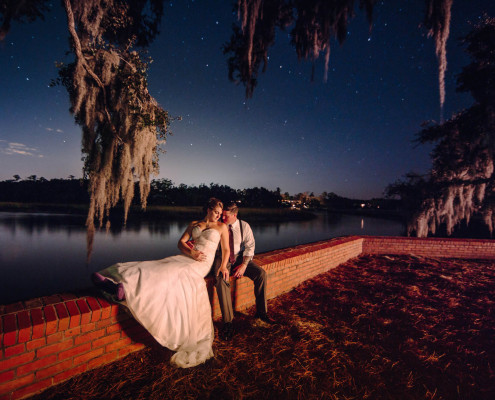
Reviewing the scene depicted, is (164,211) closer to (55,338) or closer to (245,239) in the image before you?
(245,239)

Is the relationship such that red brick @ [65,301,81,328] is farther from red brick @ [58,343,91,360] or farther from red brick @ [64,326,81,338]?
red brick @ [58,343,91,360]

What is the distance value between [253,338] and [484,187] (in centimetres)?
1221

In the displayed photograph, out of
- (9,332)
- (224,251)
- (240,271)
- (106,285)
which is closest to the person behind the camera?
(9,332)

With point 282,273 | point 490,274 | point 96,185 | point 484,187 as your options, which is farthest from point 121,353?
point 484,187

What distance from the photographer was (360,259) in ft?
22.5

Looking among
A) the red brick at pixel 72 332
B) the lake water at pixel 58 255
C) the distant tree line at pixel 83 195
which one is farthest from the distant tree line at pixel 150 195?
the red brick at pixel 72 332

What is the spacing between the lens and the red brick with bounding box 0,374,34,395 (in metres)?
1.57

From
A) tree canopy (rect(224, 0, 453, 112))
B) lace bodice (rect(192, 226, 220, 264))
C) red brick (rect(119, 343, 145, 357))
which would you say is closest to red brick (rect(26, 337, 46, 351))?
red brick (rect(119, 343, 145, 357))

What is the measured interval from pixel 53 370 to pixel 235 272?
1948mm

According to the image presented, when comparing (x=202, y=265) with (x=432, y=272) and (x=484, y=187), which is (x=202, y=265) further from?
(x=484, y=187)

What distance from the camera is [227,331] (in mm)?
2629

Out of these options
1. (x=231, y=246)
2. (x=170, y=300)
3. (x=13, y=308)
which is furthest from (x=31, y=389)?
(x=231, y=246)

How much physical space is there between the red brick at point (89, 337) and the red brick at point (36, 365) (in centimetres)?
16

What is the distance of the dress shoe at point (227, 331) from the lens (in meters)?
2.59
